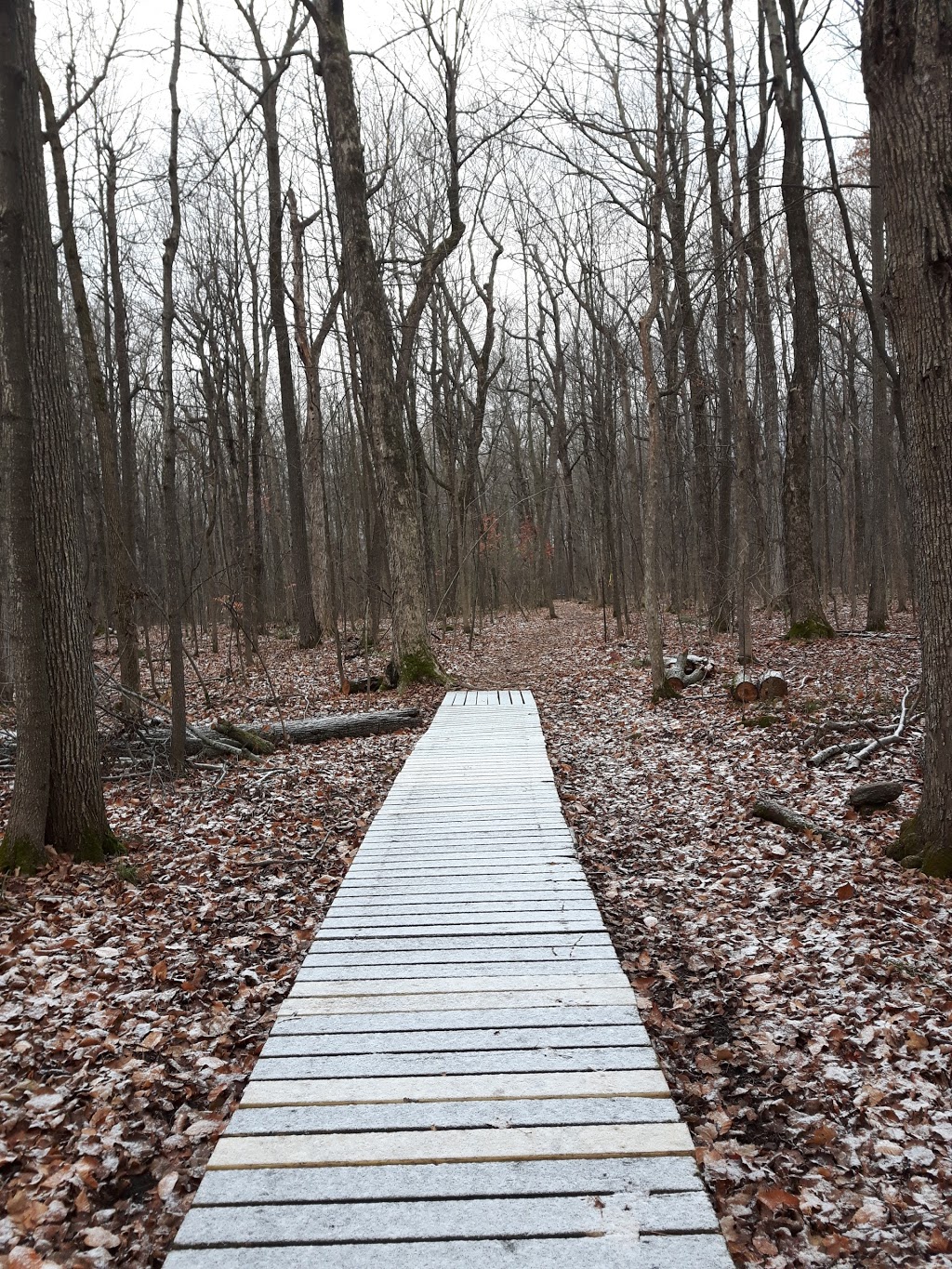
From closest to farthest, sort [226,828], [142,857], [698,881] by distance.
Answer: [698,881] < [142,857] < [226,828]

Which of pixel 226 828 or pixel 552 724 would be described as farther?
pixel 552 724

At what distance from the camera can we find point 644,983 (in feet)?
14.2

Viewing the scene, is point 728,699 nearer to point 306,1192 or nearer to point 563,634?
point 306,1192

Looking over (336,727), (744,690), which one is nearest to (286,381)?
(336,727)

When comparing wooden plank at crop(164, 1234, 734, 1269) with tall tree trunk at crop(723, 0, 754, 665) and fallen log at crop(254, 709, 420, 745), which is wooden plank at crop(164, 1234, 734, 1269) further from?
tall tree trunk at crop(723, 0, 754, 665)

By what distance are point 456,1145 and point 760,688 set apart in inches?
323

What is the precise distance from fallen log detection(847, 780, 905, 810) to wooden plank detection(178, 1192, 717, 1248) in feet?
14.5

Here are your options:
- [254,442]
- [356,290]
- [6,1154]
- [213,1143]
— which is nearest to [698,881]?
[213,1143]

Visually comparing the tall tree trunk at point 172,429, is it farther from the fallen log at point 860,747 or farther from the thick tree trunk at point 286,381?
the thick tree trunk at point 286,381

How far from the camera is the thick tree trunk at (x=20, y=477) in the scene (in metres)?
5.10

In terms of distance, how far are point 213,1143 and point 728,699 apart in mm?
8541

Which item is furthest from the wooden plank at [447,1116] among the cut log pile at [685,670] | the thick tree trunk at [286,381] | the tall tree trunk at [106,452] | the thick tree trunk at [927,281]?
the thick tree trunk at [286,381]

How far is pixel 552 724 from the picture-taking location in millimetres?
10727

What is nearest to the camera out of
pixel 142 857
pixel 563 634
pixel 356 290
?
pixel 142 857
